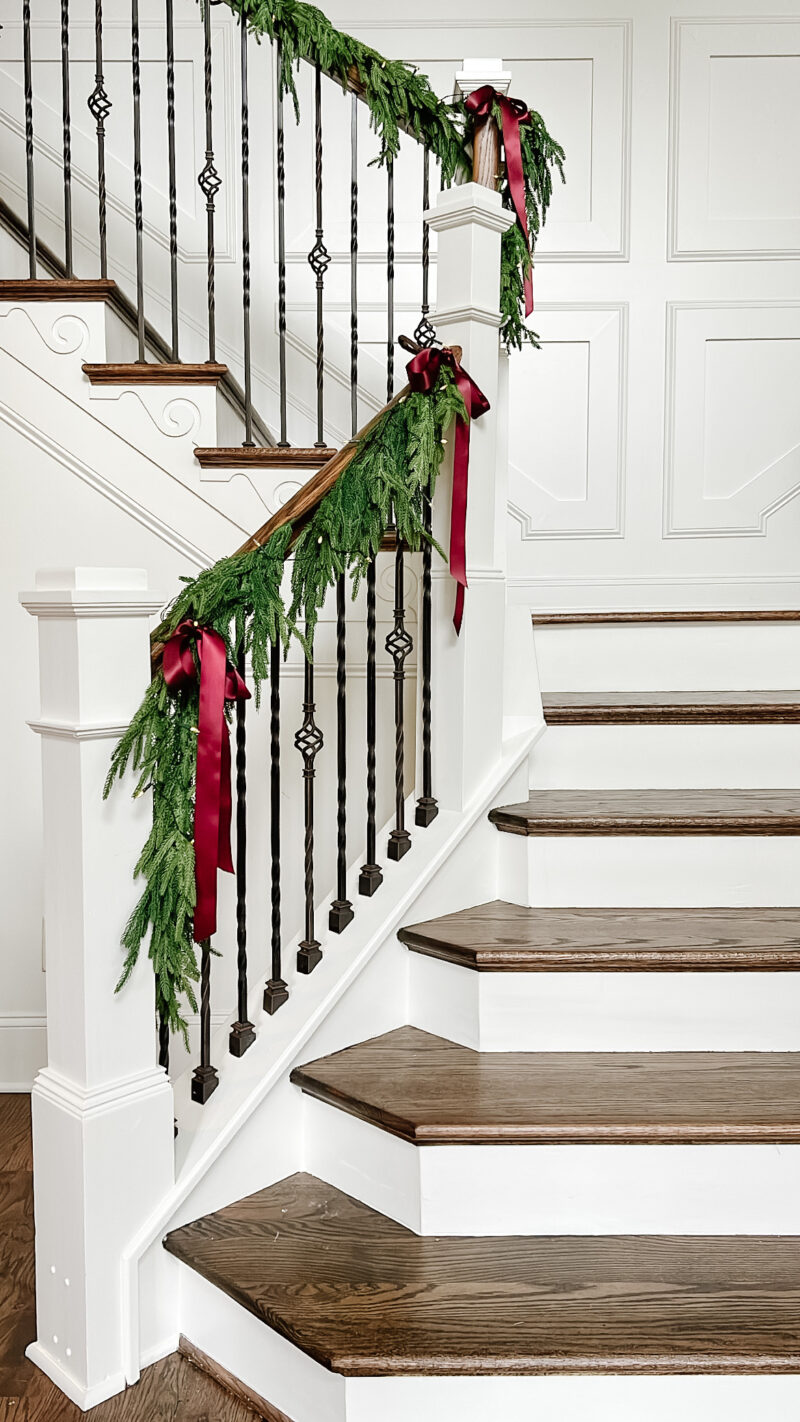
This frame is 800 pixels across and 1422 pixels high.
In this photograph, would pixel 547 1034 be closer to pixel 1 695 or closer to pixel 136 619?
pixel 136 619

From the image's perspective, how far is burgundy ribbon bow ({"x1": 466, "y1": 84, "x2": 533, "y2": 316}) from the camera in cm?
189

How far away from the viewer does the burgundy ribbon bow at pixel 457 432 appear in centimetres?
177

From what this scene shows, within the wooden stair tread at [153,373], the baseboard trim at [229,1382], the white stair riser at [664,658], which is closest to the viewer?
the baseboard trim at [229,1382]

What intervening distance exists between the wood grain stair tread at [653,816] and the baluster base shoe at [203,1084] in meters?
0.67

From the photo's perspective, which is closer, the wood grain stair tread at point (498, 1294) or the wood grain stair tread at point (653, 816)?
the wood grain stair tread at point (498, 1294)

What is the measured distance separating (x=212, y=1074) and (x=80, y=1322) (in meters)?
0.38

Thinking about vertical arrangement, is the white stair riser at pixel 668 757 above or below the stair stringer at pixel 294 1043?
above

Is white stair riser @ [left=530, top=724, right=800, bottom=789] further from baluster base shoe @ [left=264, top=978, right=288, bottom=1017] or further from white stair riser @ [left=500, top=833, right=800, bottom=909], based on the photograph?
baluster base shoe @ [left=264, top=978, right=288, bottom=1017]

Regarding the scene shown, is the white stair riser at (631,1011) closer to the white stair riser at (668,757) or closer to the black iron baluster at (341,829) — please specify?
the black iron baluster at (341,829)

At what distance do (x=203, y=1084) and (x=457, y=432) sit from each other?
3.84ft

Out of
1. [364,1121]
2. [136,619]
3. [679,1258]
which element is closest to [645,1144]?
[679,1258]

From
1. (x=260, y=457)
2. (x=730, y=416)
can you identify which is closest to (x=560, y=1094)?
(x=260, y=457)

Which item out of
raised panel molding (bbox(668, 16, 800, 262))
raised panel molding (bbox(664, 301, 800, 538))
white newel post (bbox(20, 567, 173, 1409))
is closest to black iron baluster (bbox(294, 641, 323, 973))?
white newel post (bbox(20, 567, 173, 1409))

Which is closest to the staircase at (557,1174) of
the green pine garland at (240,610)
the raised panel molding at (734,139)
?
the green pine garland at (240,610)
